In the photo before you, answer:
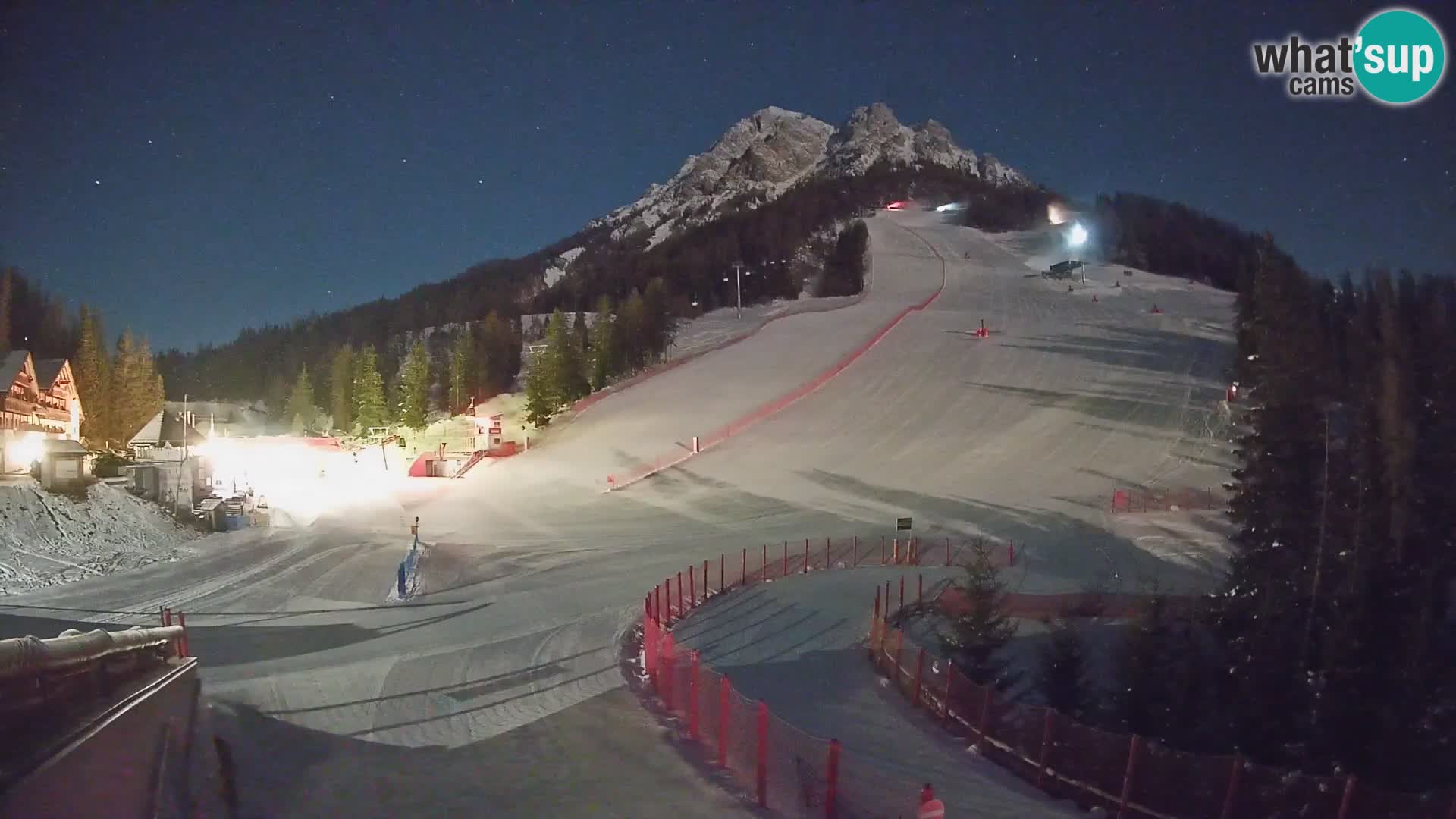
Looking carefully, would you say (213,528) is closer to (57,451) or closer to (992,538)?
(57,451)

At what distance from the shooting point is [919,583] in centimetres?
2056

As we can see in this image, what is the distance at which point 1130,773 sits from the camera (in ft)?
29.1

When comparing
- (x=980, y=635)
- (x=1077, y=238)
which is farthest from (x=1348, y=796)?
(x=1077, y=238)

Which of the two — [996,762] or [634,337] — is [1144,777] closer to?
[996,762]

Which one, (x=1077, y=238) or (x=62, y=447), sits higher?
(x=1077, y=238)

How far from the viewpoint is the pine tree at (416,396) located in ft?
213

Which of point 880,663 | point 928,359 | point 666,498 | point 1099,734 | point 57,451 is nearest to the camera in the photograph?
point 1099,734

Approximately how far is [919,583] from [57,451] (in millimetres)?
22378

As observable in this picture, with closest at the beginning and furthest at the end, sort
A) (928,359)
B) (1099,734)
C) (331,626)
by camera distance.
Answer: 1. (1099,734)
2. (331,626)
3. (928,359)

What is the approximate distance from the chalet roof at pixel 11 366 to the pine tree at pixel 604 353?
104ft

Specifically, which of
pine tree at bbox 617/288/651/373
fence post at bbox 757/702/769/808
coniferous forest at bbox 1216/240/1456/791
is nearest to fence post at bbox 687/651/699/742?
fence post at bbox 757/702/769/808

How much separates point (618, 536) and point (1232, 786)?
809 inches

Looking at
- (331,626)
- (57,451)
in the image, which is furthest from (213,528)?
(331,626)

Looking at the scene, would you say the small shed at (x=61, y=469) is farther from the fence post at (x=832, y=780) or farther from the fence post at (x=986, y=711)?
the fence post at (x=832, y=780)
